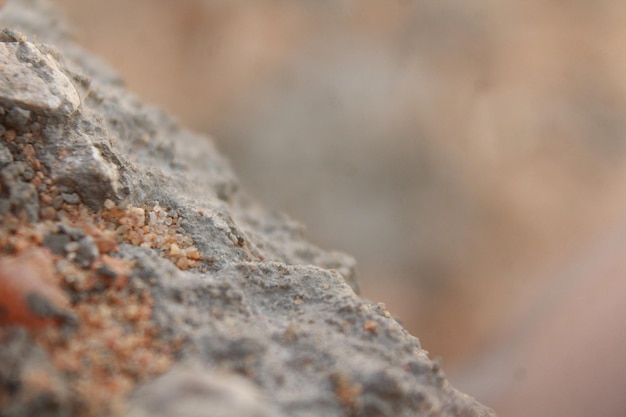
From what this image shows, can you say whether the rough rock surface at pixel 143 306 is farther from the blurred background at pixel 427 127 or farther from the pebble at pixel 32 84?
the blurred background at pixel 427 127

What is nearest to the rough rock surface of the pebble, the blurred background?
the pebble

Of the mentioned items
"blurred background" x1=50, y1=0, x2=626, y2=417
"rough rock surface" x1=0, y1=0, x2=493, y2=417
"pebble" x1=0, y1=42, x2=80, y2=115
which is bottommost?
"rough rock surface" x1=0, y1=0, x2=493, y2=417

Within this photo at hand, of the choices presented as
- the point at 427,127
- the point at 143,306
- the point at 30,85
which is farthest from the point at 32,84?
the point at 427,127

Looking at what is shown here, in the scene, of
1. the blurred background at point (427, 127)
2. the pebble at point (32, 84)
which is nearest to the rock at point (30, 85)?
the pebble at point (32, 84)

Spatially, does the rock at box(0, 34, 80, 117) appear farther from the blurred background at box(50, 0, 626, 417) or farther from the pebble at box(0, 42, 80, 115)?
the blurred background at box(50, 0, 626, 417)

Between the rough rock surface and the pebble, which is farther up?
→ the pebble

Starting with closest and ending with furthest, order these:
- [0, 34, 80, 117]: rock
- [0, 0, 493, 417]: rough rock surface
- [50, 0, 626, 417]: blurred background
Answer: [0, 0, 493, 417]: rough rock surface
[0, 34, 80, 117]: rock
[50, 0, 626, 417]: blurred background

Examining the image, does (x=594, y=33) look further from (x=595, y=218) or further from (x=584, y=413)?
(x=584, y=413)
